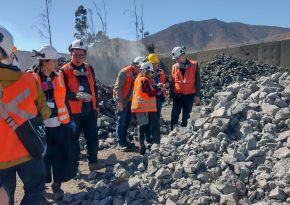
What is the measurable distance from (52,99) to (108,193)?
1.40m

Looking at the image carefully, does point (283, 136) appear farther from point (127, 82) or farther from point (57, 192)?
point (127, 82)

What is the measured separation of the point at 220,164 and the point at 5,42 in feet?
9.38

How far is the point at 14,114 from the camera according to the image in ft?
9.66

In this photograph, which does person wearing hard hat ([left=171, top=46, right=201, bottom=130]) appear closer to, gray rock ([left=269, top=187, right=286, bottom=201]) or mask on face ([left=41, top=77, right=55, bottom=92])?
mask on face ([left=41, top=77, right=55, bottom=92])

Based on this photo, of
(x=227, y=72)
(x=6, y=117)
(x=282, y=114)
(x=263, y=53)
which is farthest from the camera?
(x=263, y=53)

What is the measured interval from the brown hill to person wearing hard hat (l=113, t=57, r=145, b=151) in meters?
106

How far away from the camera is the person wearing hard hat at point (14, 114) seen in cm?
292

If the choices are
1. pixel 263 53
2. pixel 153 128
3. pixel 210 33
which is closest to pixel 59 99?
pixel 153 128

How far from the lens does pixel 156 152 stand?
5496mm

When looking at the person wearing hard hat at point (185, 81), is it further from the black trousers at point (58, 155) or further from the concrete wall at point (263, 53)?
the concrete wall at point (263, 53)

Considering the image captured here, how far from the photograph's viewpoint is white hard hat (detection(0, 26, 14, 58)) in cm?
295

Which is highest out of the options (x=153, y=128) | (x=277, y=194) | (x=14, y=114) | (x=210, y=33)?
(x=210, y=33)

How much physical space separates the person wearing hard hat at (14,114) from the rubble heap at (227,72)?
11.0 metres

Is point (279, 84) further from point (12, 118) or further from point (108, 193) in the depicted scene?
point (12, 118)
